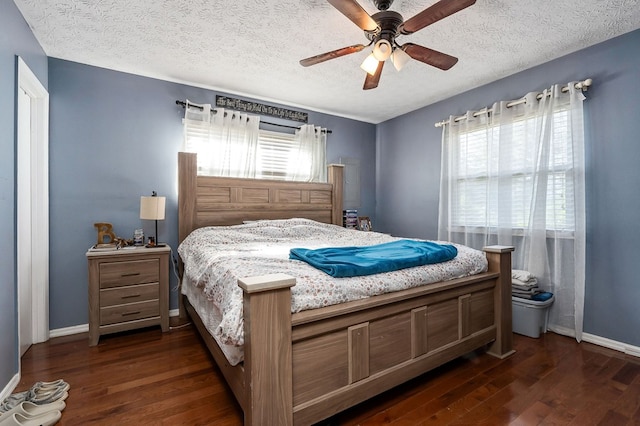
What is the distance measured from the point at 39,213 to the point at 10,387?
1377 millimetres

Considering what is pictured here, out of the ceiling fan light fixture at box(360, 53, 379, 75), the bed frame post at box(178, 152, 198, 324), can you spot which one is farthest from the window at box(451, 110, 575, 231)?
the bed frame post at box(178, 152, 198, 324)

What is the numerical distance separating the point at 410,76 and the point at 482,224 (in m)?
1.79

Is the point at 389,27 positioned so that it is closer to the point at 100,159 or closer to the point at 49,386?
the point at 100,159

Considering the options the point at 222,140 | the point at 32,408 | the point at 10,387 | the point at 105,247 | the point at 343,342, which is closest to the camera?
the point at 343,342

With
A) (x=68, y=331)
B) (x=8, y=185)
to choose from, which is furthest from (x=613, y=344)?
(x=68, y=331)

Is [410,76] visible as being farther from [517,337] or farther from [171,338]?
[171,338]

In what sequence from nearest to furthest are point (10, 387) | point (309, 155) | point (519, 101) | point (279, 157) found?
point (10, 387)
point (519, 101)
point (279, 157)
point (309, 155)

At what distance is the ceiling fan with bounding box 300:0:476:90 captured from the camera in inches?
64.7

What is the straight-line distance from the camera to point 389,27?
1.88 meters

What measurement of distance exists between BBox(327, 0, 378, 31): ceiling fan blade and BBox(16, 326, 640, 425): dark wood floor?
7.35ft

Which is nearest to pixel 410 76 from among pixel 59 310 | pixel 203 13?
pixel 203 13

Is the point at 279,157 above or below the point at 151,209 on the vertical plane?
above

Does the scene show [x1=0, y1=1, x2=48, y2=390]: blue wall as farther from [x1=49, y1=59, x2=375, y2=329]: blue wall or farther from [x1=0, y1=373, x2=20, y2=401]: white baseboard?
[x1=49, y1=59, x2=375, y2=329]: blue wall

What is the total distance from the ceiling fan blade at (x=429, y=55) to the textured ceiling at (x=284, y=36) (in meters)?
0.27
